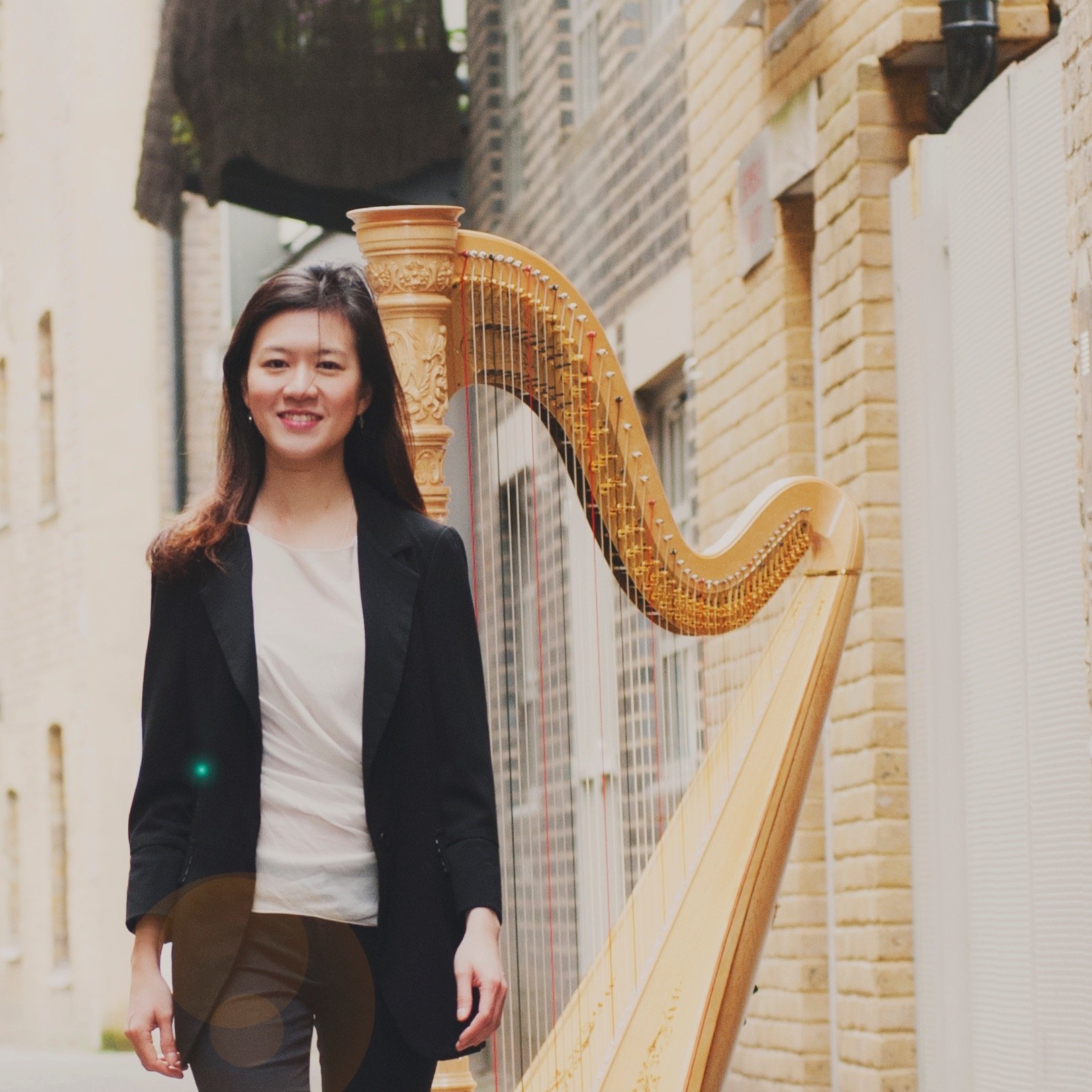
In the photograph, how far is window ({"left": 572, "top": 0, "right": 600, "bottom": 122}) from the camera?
10211mm

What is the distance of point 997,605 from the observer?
18.5 feet

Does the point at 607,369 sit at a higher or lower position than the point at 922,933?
higher

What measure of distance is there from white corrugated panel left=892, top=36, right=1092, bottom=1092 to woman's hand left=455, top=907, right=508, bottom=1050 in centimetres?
261

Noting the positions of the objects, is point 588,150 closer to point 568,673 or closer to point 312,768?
point 568,673

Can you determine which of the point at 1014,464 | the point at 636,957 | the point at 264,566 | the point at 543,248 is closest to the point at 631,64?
the point at 543,248

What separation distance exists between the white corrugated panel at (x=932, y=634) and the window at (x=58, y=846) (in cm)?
1421

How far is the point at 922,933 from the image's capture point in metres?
6.18

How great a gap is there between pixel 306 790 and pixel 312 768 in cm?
3

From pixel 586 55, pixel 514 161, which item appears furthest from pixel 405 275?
pixel 514 161

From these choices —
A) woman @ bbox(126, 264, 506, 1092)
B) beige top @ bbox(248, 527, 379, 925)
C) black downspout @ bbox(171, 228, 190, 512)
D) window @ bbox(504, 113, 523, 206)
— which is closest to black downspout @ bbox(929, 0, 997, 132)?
woman @ bbox(126, 264, 506, 1092)

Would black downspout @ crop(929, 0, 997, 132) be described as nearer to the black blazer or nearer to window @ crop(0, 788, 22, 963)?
the black blazer

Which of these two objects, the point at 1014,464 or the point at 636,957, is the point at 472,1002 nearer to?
the point at 636,957

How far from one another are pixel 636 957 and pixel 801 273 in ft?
10.3

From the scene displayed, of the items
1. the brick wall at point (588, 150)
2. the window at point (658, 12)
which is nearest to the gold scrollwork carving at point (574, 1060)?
the brick wall at point (588, 150)
